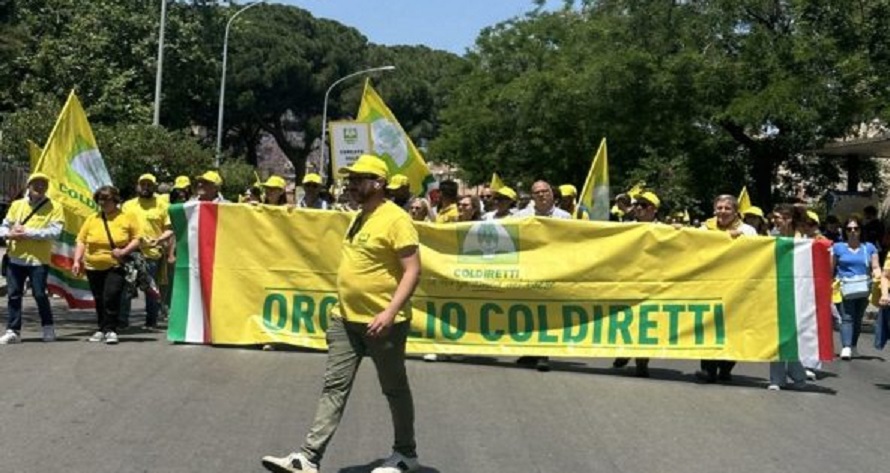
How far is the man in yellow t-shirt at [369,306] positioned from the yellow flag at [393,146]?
8.27 metres

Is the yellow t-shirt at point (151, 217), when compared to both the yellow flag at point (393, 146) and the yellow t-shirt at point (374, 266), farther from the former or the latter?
the yellow t-shirt at point (374, 266)

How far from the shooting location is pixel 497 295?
10.5m

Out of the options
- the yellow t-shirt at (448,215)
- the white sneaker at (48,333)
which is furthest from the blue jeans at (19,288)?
the yellow t-shirt at (448,215)

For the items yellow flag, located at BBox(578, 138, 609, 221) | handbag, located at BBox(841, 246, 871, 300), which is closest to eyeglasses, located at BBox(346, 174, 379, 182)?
yellow flag, located at BBox(578, 138, 609, 221)

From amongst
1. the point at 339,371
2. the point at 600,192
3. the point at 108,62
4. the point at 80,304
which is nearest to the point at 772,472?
the point at 339,371

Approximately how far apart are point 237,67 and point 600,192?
5350cm

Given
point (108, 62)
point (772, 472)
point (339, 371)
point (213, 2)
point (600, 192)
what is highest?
point (213, 2)

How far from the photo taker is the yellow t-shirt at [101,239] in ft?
36.6

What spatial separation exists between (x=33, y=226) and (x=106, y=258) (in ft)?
2.37

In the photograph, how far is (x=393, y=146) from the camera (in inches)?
576

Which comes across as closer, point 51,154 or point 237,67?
point 51,154

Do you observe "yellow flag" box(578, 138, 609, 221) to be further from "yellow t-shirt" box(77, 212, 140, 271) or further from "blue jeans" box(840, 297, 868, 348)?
"yellow t-shirt" box(77, 212, 140, 271)

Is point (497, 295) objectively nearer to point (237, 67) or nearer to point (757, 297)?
point (757, 297)

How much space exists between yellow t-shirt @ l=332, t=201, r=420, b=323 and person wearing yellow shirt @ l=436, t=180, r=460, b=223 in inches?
230
